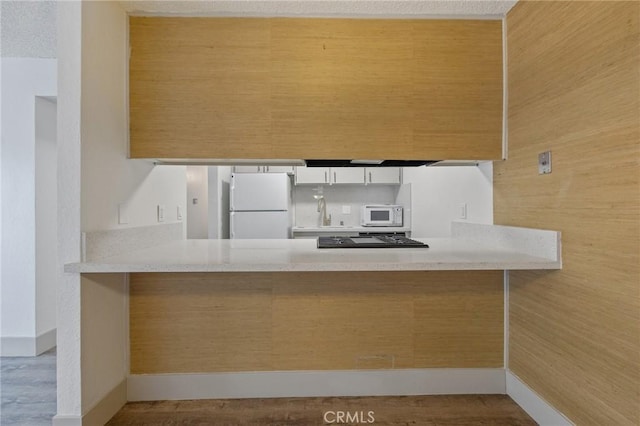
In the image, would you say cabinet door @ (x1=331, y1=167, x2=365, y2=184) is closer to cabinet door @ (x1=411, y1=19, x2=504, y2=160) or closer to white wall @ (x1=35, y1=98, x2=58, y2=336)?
cabinet door @ (x1=411, y1=19, x2=504, y2=160)

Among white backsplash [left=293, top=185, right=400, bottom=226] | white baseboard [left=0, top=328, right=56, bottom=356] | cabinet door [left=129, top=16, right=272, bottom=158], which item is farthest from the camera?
white backsplash [left=293, top=185, right=400, bottom=226]

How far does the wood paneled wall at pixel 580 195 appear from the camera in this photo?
4.37ft

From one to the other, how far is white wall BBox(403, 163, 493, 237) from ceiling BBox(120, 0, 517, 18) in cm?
92

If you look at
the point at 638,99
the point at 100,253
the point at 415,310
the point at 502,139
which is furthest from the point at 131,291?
the point at 638,99

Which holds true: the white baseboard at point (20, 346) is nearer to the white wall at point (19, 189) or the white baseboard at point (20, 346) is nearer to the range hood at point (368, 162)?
the white wall at point (19, 189)

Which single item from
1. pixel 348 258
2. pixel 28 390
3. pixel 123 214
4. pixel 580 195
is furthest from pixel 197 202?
pixel 580 195

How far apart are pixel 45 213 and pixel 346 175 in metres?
3.10

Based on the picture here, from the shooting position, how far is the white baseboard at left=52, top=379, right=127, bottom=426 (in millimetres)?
1715

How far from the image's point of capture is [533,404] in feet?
6.38

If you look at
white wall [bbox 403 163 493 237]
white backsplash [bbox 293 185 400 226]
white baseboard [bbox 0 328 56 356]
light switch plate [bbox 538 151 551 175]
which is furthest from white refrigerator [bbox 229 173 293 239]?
light switch plate [bbox 538 151 551 175]


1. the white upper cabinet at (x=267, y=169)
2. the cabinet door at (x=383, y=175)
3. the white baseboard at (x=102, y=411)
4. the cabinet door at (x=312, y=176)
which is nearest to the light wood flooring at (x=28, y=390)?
the white baseboard at (x=102, y=411)

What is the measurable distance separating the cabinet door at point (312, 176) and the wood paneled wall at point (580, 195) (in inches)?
106

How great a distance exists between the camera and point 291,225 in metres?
4.76

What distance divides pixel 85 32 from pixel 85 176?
68cm
